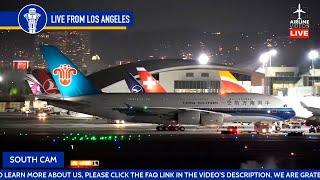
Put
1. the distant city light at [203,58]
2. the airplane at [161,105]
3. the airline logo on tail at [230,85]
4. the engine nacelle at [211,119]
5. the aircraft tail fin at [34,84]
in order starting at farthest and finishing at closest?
the aircraft tail fin at [34,84], the distant city light at [203,58], the airline logo on tail at [230,85], the airplane at [161,105], the engine nacelle at [211,119]

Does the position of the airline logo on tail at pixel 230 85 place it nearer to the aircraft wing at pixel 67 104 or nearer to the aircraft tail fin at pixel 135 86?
the aircraft tail fin at pixel 135 86

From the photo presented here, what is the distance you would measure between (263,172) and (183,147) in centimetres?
1680

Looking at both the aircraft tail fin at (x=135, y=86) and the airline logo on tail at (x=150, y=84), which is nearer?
the airline logo on tail at (x=150, y=84)

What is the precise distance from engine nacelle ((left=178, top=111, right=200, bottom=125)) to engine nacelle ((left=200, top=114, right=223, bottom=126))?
1.92 ft

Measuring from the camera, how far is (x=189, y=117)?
78.0 metres

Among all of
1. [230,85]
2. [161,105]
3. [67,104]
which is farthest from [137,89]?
[67,104]

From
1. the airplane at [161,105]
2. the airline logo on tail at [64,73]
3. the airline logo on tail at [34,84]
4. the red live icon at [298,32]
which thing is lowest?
the airplane at [161,105]

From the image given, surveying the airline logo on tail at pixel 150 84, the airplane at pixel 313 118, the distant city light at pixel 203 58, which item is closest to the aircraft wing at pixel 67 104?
the airline logo on tail at pixel 150 84

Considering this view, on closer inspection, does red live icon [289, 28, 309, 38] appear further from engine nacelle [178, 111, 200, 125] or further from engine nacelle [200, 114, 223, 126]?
engine nacelle [178, 111, 200, 125]

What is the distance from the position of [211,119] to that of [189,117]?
253cm

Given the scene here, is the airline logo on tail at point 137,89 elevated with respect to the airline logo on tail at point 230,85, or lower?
lower

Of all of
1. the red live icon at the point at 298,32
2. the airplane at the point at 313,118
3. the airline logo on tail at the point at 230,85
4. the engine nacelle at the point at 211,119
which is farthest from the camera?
the airline logo on tail at the point at 230,85

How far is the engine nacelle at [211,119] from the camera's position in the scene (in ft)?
255

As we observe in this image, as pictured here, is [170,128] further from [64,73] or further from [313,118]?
[313,118]
